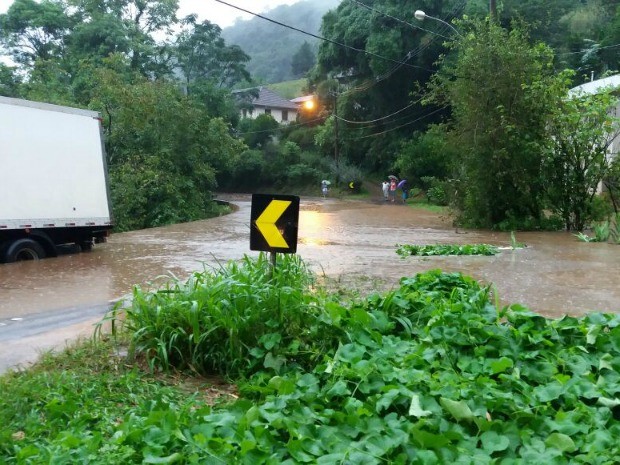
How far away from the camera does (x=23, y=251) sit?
13.6 meters

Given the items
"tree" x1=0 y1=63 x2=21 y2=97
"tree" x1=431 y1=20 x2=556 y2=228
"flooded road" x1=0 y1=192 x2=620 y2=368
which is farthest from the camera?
"tree" x1=0 y1=63 x2=21 y2=97

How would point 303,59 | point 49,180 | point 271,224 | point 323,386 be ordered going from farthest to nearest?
point 303,59
point 49,180
point 271,224
point 323,386

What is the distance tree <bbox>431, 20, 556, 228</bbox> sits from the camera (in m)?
18.9

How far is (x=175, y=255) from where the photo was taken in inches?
572

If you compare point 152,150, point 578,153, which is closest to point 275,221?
point 578,153

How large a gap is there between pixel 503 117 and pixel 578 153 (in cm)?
241

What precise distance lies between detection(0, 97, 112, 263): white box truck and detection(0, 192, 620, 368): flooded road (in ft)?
1.74

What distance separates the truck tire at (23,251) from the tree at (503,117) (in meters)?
13.0

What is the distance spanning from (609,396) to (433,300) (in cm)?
221

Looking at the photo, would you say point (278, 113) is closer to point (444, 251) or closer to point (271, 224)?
point (444, 251)

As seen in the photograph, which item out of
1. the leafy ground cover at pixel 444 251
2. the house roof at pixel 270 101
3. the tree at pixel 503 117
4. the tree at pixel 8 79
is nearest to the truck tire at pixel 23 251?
the leafy ground cover at pixel 444 251

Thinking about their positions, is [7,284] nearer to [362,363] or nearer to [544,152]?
[362,363]

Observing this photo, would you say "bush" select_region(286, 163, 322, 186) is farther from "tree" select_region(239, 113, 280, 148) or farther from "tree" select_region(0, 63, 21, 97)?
"tree" select_region(0, 63, 21, 97)

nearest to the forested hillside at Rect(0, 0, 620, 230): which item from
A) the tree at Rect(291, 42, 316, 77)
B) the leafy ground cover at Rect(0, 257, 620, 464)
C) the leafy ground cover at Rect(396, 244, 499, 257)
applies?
the leafy ground cover at Rect(396, 244, 499, 257)
